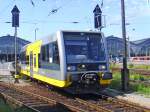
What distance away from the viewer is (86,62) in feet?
61.3

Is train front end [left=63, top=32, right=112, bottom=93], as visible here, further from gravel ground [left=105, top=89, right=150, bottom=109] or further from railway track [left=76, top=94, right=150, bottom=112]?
gravel ground [left=105, top=89, right=150, bottom=109]

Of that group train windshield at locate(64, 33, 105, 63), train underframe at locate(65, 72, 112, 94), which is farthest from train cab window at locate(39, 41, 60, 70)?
train underframe at locate(65, 72, 112, 94)

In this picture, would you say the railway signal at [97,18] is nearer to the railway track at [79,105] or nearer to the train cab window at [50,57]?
the train cab window at [50,57]

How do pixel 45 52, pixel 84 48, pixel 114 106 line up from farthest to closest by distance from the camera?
pixel 45 52 < pixel 84 48 < pixel 114 106

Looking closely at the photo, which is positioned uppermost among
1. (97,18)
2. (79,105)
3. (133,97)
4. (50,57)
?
(97,18)

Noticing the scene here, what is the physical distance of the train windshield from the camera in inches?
735

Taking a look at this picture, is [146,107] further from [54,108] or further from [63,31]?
[63,31]

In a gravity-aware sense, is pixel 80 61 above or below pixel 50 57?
below

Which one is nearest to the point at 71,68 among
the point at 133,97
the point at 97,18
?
the point at 133,97

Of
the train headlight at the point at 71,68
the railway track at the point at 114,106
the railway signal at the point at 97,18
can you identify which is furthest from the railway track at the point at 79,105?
the railway signal at the point at 97,18

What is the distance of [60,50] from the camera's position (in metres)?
18.5

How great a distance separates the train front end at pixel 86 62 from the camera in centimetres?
1834

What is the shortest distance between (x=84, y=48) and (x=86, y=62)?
26.8 inches

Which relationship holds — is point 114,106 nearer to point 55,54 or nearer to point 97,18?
point 55,54
